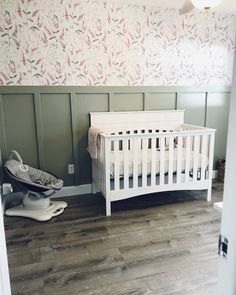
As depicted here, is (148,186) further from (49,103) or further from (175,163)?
(49,103)

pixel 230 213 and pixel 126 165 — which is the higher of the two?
pixel 230 213

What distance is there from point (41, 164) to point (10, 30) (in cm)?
160

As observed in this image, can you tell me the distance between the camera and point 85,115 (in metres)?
3.28

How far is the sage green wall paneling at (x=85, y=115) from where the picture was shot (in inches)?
128

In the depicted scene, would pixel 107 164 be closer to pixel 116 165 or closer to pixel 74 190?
pixel 116 165

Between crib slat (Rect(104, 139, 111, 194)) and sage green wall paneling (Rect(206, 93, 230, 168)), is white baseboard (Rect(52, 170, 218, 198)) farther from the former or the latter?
sage green wall paneling (Rect(206, 93, 230, 168))

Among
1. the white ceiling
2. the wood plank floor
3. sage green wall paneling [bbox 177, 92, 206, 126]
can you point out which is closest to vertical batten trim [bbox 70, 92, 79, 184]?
the wood plank floor

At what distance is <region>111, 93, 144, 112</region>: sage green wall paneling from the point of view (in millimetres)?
3371

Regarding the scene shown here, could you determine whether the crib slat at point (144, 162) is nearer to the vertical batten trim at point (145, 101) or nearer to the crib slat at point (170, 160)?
the crib slat at point (170, 160)

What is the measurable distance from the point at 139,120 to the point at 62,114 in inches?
41.2

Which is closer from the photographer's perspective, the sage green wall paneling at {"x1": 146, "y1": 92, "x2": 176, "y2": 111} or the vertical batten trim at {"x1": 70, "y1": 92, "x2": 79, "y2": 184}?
the vertical batten trim at {"x1": 70, "y1": 92, "x2": 79, "y2": 184}

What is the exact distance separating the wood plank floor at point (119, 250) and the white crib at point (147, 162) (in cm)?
26

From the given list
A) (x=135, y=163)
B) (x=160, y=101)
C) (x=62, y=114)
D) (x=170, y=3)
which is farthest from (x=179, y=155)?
(x=170, y=3)

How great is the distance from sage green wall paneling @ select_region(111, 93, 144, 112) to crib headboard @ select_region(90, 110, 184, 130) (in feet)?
0.25
